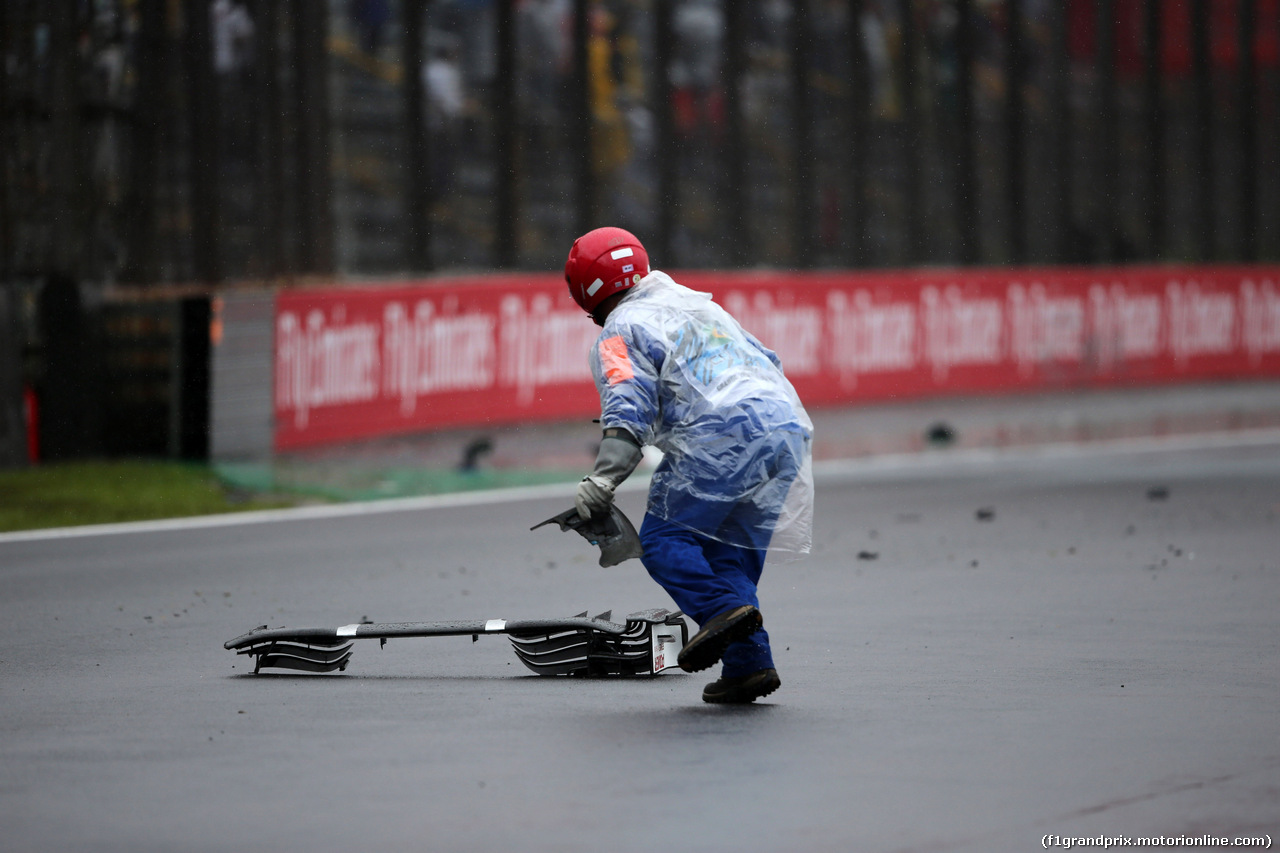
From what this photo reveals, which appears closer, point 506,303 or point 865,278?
point 506,303

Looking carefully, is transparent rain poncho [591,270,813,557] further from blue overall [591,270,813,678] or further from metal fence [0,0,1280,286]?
metal fence [0,0,1280,286]

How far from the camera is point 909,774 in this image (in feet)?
19.4

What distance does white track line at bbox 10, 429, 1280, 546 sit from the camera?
43.8 feet

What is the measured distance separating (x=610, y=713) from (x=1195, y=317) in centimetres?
2456

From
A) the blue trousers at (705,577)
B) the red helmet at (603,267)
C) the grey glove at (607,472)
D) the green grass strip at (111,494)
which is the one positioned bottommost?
Answer: the green grass strip at (111,494)

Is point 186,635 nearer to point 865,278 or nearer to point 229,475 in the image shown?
point 229,475

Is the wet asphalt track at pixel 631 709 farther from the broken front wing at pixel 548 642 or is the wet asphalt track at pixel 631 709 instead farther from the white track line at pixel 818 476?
the white track line at pixel 818 476

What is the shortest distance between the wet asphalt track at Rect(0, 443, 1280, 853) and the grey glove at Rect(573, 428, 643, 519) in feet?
2.11

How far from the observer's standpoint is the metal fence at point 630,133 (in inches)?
653

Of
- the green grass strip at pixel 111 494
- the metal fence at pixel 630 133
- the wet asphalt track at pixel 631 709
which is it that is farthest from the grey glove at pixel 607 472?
the metal fence at pixel 630 133

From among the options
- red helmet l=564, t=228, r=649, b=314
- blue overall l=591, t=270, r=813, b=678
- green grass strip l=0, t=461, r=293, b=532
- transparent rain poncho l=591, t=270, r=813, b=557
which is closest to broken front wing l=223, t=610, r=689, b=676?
blue overall l=591, t=270, r=813, b=678

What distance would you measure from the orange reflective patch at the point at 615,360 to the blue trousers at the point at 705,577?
0.48 m

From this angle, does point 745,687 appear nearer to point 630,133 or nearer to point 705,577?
point 705,577

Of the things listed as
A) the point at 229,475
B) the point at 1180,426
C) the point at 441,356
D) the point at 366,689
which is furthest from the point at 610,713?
the point at 1180,426
